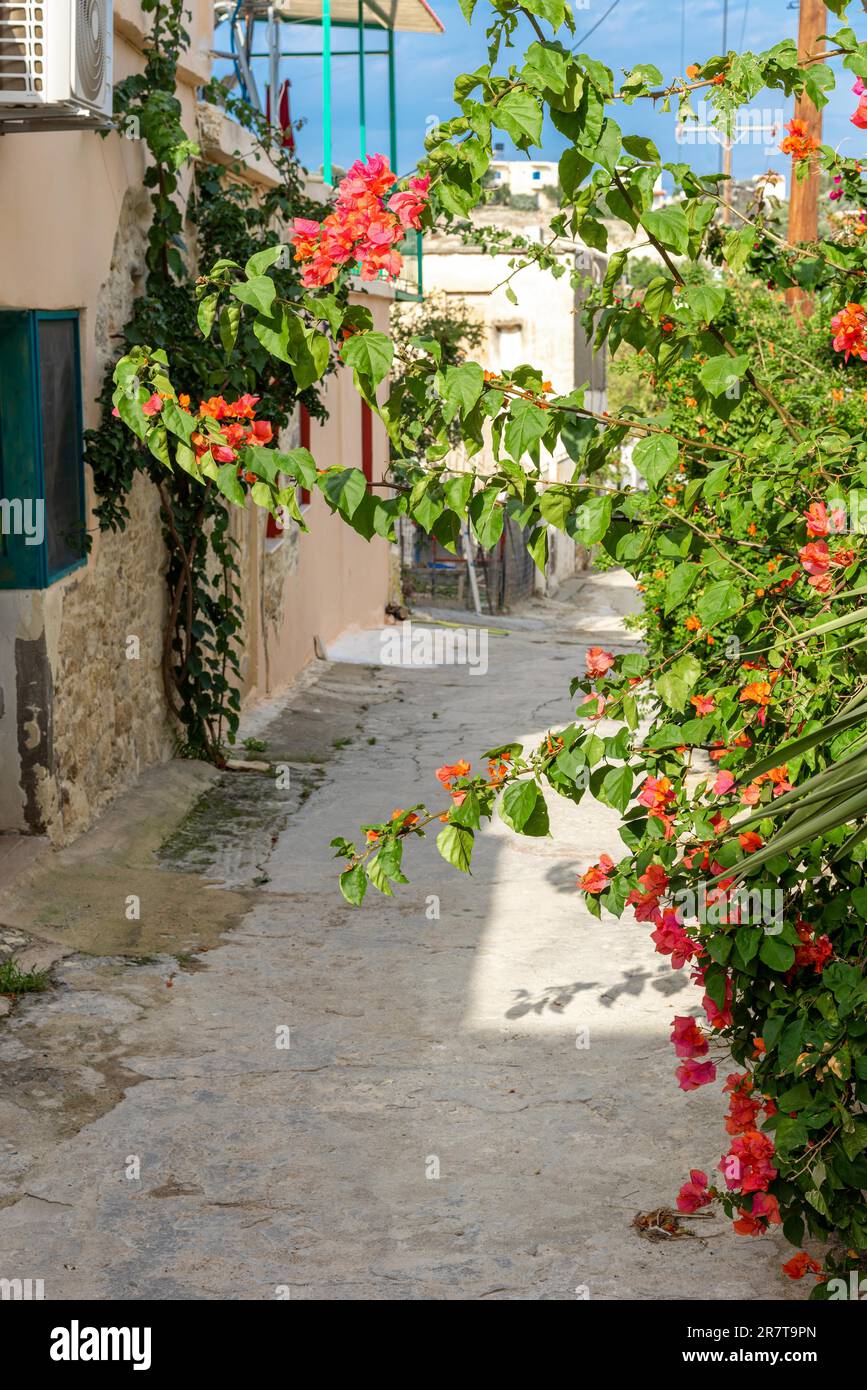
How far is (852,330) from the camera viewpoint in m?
3.58

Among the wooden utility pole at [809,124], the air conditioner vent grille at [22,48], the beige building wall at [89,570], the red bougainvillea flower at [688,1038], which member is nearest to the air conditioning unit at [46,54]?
the air conditioner vent grille at [22,48]

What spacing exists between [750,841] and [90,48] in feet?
11.3

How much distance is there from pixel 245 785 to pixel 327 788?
0.46m

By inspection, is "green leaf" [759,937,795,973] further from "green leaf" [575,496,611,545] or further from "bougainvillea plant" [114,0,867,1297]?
"green leaf" [575,496,611,545]

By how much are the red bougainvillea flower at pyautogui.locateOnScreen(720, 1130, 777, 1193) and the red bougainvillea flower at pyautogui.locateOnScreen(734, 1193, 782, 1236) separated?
0.02m

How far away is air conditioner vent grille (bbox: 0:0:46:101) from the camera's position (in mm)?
4621

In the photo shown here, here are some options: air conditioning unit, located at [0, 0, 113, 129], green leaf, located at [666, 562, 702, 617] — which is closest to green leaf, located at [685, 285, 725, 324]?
green leaf, located at [666, 562, 702, 617]

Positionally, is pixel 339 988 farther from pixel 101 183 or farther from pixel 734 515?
pixel 101 183

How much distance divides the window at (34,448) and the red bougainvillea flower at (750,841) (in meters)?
3.65

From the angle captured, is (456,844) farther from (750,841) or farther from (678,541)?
(678,541)

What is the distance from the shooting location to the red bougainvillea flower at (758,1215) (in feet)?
9.81

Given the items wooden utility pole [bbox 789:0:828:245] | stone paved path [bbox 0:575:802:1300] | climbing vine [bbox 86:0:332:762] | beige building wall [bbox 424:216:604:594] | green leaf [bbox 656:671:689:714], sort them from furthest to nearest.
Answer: beige building wall [bbox 424:216:604:594], wooden utility pole [bbox 789:0:828:245], climbing vine [bbox 86:0:332:762], stone paved path [bbox 0:575:802:1300], green leaf [bbox 656:671:689:714]

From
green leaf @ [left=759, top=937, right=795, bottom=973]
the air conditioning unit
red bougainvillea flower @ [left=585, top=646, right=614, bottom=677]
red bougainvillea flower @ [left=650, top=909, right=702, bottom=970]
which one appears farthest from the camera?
the air conditioning unit

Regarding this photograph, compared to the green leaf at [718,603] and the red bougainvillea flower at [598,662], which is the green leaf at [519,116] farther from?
the red bougainvillea flower at [598,662]
